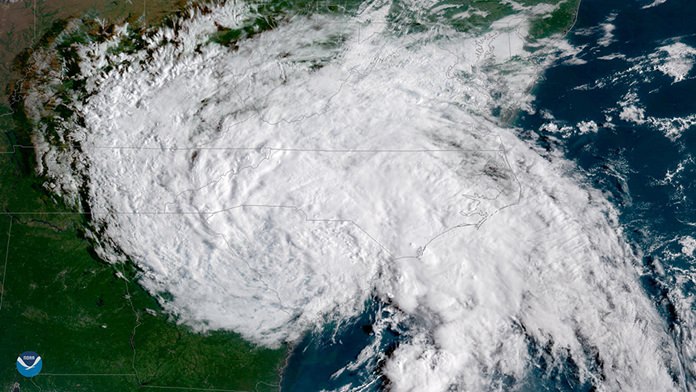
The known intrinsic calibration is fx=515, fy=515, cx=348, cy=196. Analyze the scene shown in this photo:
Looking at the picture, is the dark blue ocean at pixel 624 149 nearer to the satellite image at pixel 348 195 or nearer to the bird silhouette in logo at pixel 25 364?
the satellite image at pixel 348 195

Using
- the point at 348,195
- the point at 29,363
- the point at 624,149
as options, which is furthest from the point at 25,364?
the point at 624,149

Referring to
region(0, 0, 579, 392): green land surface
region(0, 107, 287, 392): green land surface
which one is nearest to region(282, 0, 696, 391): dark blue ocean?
region(0, 0, 579, 392): green land surface

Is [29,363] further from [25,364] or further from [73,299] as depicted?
[73,299]

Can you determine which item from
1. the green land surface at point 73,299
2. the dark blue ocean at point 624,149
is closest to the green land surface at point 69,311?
the green land surface at point 73,299

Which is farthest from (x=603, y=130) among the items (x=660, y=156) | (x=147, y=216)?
(x=147, y=216)

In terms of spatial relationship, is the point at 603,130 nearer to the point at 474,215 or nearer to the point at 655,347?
the point at 474,215

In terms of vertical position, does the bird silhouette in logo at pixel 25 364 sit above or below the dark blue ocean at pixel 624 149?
below
